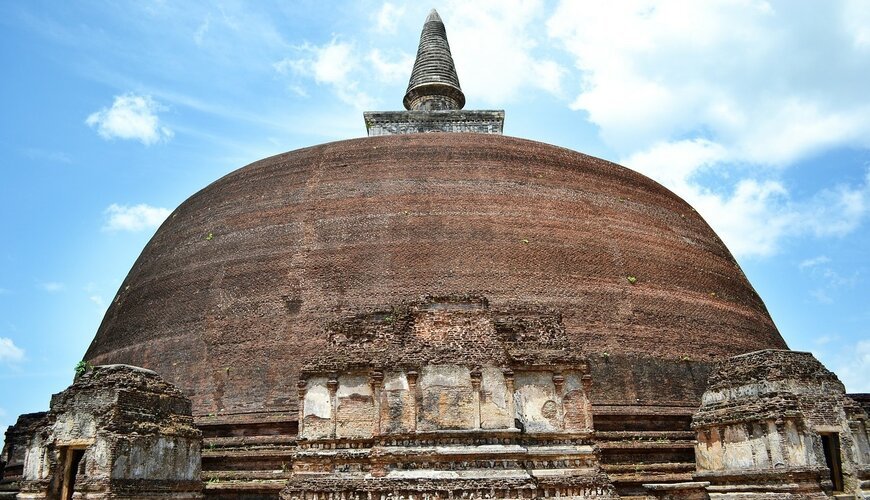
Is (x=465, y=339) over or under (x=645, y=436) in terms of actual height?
over

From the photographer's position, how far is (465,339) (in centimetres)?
1175

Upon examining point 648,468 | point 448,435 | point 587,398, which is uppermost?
point 587,398

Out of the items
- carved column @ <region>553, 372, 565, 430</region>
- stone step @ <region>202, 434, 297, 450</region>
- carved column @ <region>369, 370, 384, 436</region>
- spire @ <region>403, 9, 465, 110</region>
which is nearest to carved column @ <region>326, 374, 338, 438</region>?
carved column @ <region>369, 370, 384, 436</region>

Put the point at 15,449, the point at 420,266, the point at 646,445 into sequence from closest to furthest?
the point at 646,445 < the point at 420,266 < the point at 15,449

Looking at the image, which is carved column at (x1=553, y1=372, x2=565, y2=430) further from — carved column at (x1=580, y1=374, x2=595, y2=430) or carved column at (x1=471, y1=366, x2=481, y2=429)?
carved column at (x1=471, y1=366, x2=481, y2=429)

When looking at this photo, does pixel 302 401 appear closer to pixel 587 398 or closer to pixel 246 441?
pixel 246 441

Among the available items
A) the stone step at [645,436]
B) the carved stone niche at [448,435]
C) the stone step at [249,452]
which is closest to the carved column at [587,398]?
the carved stone niche at [448,435]

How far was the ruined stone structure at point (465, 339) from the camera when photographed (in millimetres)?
11422

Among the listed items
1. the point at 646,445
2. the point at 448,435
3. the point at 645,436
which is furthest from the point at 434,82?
the point at 448,435

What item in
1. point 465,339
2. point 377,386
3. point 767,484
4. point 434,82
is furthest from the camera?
point 434,82

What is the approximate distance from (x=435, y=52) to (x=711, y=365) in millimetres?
15120

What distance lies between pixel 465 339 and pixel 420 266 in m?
4.44

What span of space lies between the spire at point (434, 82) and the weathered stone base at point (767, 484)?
616 inches

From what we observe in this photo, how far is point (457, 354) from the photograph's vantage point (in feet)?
38.0
